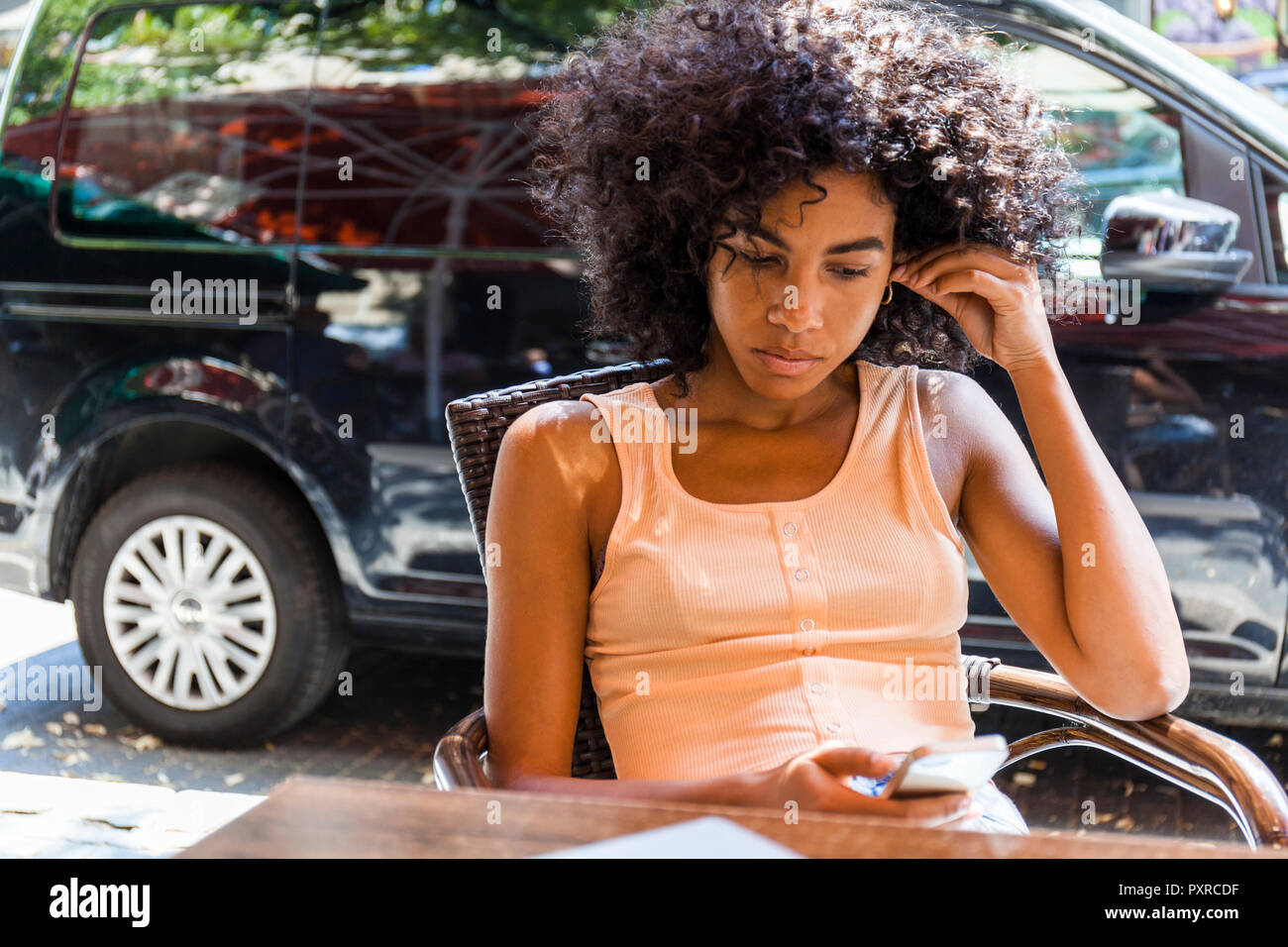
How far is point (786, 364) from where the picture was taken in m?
1.87

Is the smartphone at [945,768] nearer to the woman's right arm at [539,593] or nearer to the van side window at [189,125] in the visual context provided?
the woman's right arm at [539,593]

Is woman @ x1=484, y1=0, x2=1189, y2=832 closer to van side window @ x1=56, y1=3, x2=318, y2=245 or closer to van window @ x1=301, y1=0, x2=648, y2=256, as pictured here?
van window @ x1=301, y1=0, x2=648, y2=256

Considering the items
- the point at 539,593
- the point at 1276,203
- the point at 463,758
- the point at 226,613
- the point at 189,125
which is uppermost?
the point at 189,125

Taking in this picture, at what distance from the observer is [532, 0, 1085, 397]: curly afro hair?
5.99 ft

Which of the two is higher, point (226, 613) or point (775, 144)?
point (775, 144)

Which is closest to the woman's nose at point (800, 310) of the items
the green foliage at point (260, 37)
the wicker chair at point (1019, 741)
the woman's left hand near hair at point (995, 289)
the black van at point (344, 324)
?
the woman's left hand near hair at point (995, 289)

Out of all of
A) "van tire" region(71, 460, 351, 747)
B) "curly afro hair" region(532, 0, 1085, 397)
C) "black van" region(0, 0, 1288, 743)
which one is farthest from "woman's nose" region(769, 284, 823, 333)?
"van tire" region(71, 460, 351, 747)

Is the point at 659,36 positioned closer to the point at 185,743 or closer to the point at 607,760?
the point at 607,760

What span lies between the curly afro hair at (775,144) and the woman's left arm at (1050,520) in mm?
86

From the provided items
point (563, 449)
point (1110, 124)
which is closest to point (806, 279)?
point (563, 449)

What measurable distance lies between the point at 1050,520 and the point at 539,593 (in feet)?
2.52

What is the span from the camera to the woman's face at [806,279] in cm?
182

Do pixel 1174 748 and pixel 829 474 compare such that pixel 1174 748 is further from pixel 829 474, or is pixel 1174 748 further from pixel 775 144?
pixel 775 144
